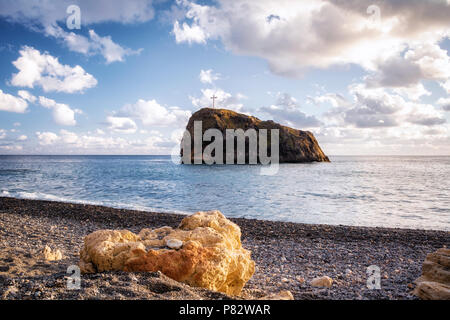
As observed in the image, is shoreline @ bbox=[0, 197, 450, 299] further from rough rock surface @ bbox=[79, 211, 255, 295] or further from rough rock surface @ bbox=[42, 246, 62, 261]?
rough rock surface @ bbox=[79, 211, 255, 295]

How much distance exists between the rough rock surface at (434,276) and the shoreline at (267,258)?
1.28 feet

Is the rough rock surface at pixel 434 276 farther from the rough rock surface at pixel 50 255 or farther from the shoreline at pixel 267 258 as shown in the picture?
the rough rock surface at pixel 50 255

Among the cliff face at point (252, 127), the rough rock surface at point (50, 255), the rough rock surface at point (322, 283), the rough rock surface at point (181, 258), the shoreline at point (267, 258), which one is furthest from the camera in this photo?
the cliff face at point (252, 127)

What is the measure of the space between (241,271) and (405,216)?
16740mm

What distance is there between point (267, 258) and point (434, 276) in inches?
166

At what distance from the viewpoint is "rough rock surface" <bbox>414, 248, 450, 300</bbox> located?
4543 millimetres

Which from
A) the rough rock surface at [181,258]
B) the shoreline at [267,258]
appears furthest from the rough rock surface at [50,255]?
the rough rock surface at [181,258]

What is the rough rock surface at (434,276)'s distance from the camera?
4543mm

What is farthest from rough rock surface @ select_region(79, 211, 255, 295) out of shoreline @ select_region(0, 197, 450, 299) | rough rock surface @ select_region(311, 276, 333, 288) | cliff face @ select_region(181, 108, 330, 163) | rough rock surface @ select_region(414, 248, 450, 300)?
cliff face @ select_region(181, 108, 330, 163)

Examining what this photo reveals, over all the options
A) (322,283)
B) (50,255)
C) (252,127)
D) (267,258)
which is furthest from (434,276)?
(252,127)

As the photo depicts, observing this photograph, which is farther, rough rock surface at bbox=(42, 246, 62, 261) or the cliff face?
the cliff face

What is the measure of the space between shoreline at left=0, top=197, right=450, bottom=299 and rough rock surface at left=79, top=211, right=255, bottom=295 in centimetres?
29

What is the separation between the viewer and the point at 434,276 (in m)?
5.42
